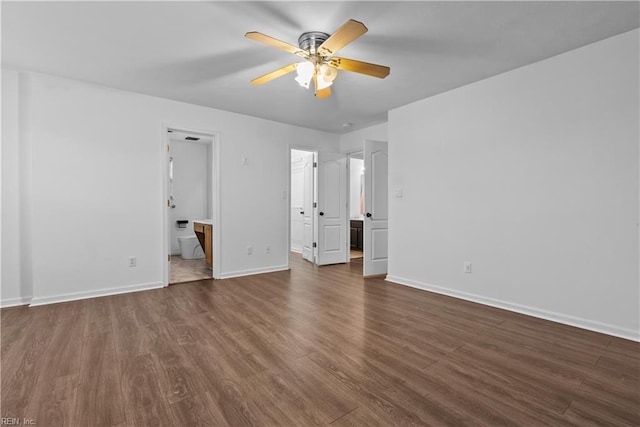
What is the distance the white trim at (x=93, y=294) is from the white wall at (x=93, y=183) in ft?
0.04

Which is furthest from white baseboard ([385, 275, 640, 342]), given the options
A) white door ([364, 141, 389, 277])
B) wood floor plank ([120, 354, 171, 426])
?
wood floor plank ([120, 354, 171, 426])

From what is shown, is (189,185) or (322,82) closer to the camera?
(322,82)

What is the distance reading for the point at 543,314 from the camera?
293cm

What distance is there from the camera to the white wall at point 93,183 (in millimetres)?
3330

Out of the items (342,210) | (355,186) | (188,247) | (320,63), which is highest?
(320,63)

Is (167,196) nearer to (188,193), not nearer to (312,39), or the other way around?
(312,39)

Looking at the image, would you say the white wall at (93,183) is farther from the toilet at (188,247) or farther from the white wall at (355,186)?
the white wall at (355,186)

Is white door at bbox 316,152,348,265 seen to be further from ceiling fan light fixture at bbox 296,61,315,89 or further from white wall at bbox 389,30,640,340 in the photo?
ceiling fan light fixture at bbox 296,61,315,89

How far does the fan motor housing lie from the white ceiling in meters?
0.04

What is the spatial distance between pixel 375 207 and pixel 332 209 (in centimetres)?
115

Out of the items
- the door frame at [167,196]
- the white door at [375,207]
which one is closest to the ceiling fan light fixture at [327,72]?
the white door at [375,207]

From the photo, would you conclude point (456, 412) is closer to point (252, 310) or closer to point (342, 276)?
point (252, 310)

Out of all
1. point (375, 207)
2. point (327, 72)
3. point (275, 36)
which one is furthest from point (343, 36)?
point (375, 207)

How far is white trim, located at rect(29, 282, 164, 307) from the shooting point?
131 inches
